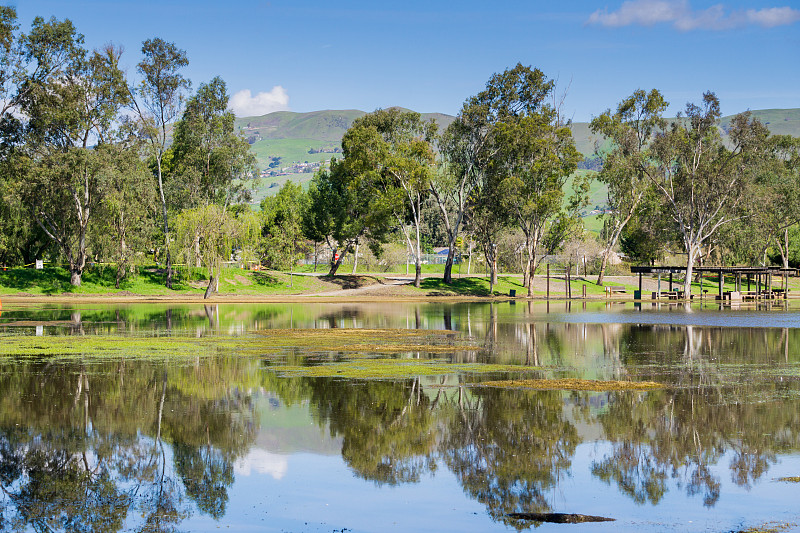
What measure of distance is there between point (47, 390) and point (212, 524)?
1034cm

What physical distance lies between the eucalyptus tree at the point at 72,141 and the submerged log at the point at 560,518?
59.5 metres

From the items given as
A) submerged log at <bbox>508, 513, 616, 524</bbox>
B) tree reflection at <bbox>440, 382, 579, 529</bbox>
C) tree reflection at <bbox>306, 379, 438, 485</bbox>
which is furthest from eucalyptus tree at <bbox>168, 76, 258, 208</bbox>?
submerged log at <bbox>508, 513, 616, 524</bbox>

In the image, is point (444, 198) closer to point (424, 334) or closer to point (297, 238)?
point (297, 238)

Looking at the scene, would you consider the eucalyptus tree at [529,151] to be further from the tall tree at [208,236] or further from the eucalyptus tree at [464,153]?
the tall tree at [208,236]

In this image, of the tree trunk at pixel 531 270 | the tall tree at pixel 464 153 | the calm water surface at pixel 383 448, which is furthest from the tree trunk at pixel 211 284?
the calm water surface at pixel 383 448

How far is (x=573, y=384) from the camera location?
63.5 feet

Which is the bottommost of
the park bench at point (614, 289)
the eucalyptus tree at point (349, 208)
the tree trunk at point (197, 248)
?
the park bench at point (614, 289)

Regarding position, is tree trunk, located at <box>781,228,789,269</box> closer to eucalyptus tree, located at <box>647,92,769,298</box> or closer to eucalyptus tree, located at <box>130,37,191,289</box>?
eucalyptus tree, located at <box>647,92,769,298</box>

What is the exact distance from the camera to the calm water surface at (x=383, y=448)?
32.7 ft

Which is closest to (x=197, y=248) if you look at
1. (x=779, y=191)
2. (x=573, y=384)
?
(x=573, y=384)

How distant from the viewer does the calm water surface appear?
9953 mm

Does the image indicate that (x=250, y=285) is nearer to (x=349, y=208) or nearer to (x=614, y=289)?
(x=349, y=208)

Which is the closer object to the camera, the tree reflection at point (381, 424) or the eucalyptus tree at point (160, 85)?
Answer: the tree reflection at point (381, 424)

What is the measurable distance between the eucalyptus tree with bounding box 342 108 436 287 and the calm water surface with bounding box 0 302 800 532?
5023 centimetres
